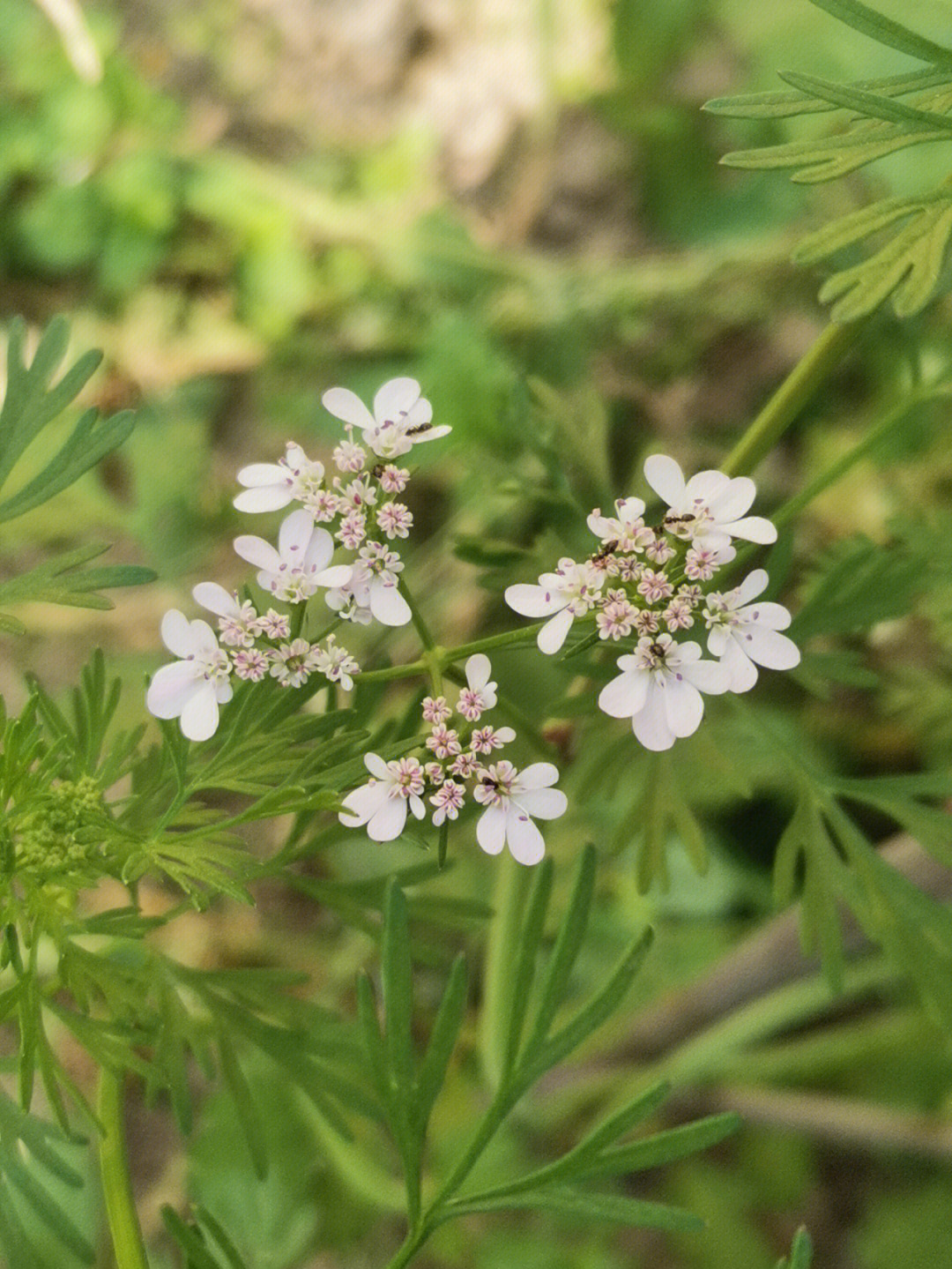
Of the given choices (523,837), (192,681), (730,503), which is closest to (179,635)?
(192,681)

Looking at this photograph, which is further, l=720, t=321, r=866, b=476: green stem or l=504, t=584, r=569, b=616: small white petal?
l=720, t=321, r=866, b=476: green stem

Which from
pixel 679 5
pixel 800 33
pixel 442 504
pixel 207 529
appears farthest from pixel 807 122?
pixel 207 529

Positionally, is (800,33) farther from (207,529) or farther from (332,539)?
(332,539)

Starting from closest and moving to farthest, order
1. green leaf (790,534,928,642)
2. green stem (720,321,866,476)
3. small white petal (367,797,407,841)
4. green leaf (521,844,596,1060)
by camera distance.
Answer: small white petal (367,797,407,841) → green leaf (521,844,596,1060) → green stem (720,321,866,476) → green leaf (790,534,928,642)

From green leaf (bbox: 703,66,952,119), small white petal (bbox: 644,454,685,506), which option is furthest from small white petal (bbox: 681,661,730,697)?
green leaf (bbox: 703,66,952,119)

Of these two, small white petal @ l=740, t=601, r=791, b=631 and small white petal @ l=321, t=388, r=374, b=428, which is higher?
small white petal @ l=321, t=388, r=374, b=428

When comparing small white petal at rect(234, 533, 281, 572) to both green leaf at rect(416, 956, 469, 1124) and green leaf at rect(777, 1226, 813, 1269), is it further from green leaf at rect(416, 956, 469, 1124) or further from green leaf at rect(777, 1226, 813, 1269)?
green leaf at rect(777, 1226, 813, 1269)
